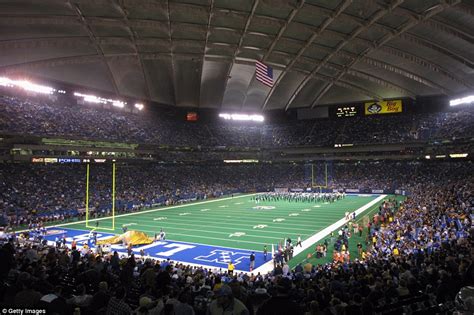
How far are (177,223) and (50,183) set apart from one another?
16.8 meters

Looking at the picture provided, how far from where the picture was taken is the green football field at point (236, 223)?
22688mm

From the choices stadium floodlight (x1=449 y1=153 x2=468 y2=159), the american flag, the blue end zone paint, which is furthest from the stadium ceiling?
the blue end zone paint

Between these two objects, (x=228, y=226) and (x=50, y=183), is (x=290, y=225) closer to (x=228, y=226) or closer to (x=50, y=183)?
(x=228, y=226)

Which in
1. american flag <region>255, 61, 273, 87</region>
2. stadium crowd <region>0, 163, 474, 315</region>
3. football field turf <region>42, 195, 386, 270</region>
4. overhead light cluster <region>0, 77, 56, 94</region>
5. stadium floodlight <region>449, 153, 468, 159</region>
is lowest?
football field turf <region>42, 195, 386, 270</region>

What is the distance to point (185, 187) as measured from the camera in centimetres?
4991

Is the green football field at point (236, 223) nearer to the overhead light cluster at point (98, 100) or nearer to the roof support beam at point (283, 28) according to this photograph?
the roof support beam at point (283, 28)

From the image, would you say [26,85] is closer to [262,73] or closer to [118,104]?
[118,104]

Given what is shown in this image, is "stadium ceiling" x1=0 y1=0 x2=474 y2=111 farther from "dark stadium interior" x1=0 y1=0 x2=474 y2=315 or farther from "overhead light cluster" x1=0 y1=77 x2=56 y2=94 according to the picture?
"overhead light cluster" x1=0 y1=77 x2=56 y2=94

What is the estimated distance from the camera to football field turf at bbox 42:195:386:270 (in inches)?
763

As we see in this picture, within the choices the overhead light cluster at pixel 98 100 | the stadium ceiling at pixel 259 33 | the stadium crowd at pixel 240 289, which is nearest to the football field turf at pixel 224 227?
the stadium crowd at pixel 240 289

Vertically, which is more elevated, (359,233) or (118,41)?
(118,41)

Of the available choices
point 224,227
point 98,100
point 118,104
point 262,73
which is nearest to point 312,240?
point 224,227

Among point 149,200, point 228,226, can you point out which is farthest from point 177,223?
point 149,200

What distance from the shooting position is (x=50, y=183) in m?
35.3
